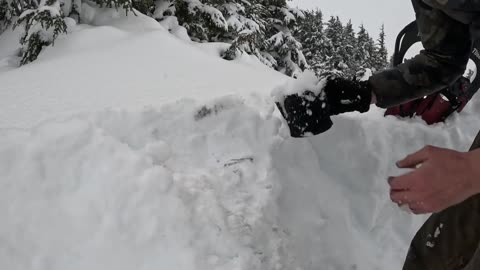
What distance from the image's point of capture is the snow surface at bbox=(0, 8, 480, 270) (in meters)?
2.00

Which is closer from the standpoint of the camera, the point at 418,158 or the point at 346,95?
the point at 418,158

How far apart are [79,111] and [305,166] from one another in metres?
1.48

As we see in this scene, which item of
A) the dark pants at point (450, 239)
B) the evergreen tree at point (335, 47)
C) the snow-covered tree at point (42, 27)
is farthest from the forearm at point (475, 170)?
the evergreen tree at point (335, 47)

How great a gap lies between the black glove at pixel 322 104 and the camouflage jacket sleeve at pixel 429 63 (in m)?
0.09

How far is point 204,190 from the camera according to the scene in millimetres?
2301

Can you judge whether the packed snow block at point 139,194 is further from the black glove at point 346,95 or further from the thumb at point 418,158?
the thumb at point 418,158

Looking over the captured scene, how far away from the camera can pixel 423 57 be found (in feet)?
5.90

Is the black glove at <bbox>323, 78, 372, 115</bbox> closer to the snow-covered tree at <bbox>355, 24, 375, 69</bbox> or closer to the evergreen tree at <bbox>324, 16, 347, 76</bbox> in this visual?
the evergreen tree at <bbox>324, 16, 347, 76</bbox>

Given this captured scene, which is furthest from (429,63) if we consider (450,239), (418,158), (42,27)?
(42,27)

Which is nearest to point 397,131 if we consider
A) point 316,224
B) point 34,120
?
point 316,224

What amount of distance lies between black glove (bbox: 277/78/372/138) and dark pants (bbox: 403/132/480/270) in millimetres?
483

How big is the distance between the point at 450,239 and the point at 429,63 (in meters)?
0.72

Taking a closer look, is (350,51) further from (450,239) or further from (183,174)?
(450,239)

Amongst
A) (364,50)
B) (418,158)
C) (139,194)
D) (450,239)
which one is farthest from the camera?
(364,50)
